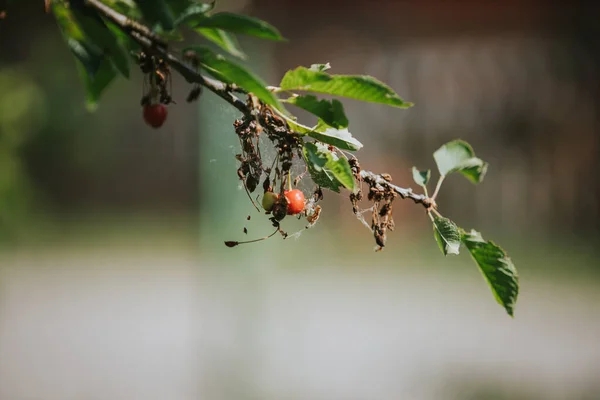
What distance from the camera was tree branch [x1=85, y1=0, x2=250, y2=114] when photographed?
1.38 feet

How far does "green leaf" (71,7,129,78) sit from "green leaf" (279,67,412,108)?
0.37ft

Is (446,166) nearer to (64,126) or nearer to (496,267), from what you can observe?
(496,267)

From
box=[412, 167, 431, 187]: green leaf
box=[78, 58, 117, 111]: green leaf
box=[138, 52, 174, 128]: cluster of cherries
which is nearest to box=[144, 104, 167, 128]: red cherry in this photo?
box=[138, 52, 174, 128]: cluster of cherries

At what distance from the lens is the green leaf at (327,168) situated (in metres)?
0.46

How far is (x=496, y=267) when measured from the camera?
0.50 m

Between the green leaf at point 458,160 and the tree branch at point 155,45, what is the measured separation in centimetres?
21

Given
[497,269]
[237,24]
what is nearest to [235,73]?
[237,24]

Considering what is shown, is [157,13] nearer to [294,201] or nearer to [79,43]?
[79,43]

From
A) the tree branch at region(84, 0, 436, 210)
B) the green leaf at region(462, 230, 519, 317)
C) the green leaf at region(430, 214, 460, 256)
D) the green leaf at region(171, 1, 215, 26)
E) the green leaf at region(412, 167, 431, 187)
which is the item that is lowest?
the green leaf at region(462, 230, 519, 317)

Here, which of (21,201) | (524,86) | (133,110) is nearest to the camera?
(21,201)

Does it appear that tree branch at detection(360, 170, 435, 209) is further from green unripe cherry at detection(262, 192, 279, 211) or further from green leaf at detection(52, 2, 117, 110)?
green leaf at detection(52, 2, 117, 110)

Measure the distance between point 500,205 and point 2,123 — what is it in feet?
12.0

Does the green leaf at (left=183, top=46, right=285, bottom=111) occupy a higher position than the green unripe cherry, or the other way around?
the green leaf at (left=183, top=46, right=285, bottom=111)

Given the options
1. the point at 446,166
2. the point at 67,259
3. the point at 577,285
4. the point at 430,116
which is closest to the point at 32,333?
the point at 67,259
